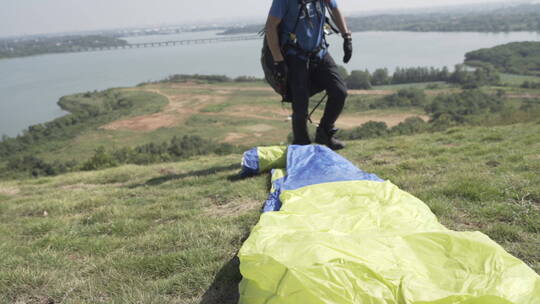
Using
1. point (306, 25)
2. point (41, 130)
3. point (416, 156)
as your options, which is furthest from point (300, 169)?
point (41, 130)

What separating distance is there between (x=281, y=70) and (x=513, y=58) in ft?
244

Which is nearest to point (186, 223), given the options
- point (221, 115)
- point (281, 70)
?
point (281, 70)

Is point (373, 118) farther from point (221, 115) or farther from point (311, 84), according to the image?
point (311, 84)

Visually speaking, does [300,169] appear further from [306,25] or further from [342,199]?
[306,25]

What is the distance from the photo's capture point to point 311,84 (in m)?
4.00

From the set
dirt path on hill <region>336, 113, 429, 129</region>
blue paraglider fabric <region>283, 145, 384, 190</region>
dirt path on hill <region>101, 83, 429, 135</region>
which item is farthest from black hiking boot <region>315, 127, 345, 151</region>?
dirt path on hill <region>336, 113, 429, 129</region>

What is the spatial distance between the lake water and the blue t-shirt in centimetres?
5204

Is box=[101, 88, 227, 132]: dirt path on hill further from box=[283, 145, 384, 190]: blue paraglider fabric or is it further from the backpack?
box=[283, 145, 384, 190]: blue paraglider fabric

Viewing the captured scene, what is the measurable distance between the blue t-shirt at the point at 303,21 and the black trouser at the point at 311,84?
6.7 inches

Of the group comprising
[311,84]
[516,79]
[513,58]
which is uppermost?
[311,84]

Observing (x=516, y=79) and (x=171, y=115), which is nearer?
(x=171, y=115)

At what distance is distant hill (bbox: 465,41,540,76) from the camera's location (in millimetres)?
59094

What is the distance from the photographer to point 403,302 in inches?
48.1

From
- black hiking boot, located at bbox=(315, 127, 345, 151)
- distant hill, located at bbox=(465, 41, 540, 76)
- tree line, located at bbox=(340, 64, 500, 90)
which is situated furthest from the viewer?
distant hill, located at bbox=(465, 41, 540, 76)
